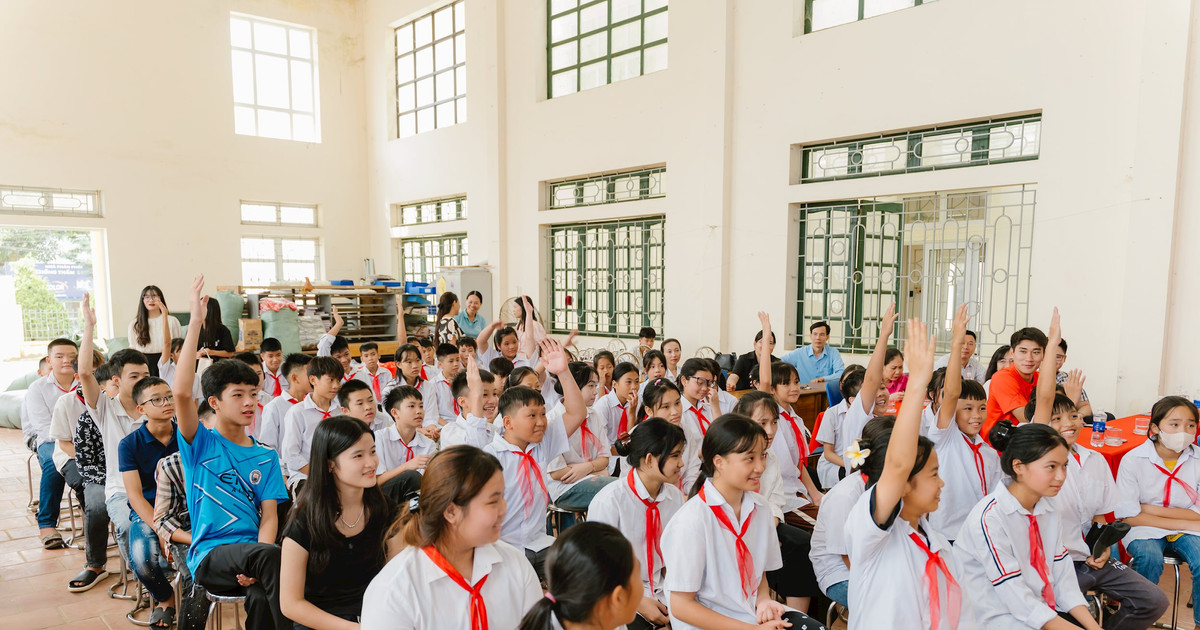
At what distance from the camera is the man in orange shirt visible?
3721mm

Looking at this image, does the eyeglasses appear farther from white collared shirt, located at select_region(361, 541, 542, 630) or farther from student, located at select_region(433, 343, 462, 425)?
student, located at select_region(433, 343, 462, 425)

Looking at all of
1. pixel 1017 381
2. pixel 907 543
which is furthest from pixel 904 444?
pixel 1017 381

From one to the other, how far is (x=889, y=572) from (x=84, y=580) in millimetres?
3869

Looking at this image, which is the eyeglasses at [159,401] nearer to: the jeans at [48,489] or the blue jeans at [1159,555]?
the jeans at [48,489]

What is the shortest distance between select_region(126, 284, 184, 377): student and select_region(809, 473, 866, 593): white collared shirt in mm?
5444

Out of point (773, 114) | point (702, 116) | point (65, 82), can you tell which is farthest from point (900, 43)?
point (65, 82)

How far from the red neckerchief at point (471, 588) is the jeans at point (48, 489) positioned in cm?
379

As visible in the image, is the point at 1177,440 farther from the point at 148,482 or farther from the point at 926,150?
the point at 148,482

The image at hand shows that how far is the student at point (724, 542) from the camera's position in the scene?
6.66 feet

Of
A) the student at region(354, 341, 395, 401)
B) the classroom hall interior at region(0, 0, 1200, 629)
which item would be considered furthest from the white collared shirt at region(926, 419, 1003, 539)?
the student at region(354, 341, 395, 401)

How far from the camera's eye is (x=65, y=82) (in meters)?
9.20

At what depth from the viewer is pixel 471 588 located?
5.33 ft

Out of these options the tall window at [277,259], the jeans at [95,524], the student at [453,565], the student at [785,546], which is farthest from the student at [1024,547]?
the tall window at [277,259]

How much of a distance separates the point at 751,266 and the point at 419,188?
619 centimetres
